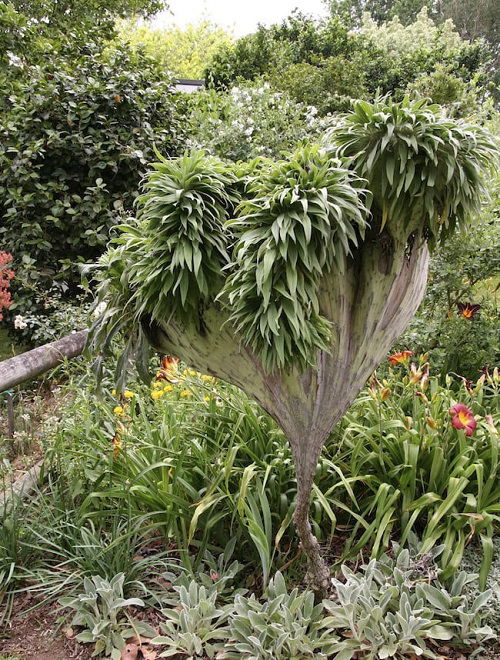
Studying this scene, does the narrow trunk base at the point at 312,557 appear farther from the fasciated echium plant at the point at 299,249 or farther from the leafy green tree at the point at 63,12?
the leafy green tree at the point at 63,12

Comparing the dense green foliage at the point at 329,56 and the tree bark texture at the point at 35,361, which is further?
the dense green foliage at the point at 329,56

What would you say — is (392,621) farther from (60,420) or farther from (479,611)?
(60,420)

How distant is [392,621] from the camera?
78.4 inches

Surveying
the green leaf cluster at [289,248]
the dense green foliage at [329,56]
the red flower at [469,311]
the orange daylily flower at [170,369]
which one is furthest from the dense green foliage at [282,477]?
the dense green foliage at [329,56]

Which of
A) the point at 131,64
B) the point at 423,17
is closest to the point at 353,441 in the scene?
the point at 131,64

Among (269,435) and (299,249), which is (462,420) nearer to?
(269,435)

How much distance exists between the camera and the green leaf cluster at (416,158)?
142 cm

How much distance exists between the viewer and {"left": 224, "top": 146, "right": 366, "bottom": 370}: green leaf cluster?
140cm

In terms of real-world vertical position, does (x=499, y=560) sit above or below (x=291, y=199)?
below

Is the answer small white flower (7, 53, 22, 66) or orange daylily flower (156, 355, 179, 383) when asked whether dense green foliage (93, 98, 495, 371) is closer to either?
orange daylily flower (156, 355, 179, 383)

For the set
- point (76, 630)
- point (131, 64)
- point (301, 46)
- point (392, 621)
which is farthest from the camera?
point (301, 46)

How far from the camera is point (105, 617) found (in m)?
2.14

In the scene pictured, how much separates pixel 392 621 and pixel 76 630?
4.19 ft

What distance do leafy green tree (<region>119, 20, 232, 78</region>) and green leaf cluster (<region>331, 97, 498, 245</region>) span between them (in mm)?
22083
